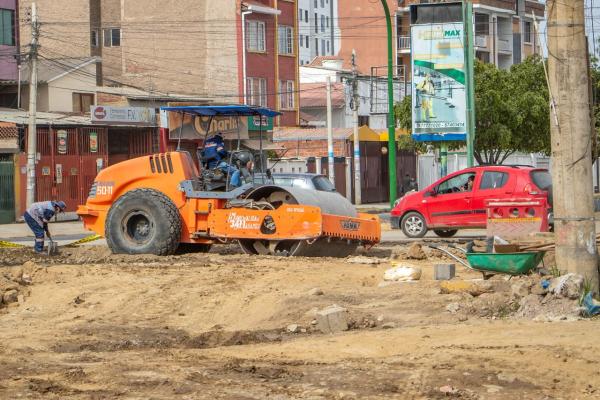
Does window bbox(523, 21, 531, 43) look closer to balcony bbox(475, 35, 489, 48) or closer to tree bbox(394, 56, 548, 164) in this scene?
balcony bbox(475, 35, 489, 48)

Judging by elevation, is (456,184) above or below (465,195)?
above

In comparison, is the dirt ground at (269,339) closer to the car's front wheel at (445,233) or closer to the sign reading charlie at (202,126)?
the sign reading charlie at (202,126)

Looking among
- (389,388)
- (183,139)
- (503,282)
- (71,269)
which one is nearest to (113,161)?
(183,139)

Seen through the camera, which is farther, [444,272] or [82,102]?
[82,102]

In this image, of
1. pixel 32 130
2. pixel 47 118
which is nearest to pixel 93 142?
pixel 47 118

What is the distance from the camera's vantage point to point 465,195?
25922 millimetres

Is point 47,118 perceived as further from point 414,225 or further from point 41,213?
point 41,213

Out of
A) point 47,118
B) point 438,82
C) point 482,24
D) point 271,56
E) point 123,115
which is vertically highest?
point 482,24

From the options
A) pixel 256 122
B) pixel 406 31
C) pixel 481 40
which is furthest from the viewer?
pixel 406 31

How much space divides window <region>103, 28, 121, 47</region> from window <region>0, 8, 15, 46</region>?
12323 mm

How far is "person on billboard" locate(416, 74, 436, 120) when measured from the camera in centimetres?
3688

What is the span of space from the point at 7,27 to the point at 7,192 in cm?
1005

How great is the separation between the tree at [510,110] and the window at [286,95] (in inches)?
657

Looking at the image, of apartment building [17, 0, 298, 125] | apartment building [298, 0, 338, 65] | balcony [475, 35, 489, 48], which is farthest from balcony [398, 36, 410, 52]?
apartment building [298, 0, 338, 65]
